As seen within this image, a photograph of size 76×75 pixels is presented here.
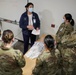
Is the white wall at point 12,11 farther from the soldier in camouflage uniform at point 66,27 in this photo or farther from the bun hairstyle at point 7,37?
the bun hairstyle at point 7,37

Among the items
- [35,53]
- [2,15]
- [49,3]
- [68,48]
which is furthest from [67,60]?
[2,15]

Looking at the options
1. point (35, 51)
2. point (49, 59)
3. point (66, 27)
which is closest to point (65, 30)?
point (66, 27)

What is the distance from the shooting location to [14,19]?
15.5 feet

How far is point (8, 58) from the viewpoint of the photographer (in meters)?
2.32

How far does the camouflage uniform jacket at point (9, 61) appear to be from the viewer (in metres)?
2.31

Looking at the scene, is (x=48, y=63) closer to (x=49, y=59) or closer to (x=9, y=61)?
(x=49, y=59)

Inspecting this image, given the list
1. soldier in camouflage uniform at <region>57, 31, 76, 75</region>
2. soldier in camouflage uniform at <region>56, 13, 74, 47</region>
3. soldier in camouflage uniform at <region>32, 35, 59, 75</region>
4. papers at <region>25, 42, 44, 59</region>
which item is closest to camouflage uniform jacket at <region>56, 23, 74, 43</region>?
soldier in camouflage uniform at <region>56, 13, 74, 47</region>

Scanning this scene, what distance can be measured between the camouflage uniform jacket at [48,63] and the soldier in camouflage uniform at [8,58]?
28 cm

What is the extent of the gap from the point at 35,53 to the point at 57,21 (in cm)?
114

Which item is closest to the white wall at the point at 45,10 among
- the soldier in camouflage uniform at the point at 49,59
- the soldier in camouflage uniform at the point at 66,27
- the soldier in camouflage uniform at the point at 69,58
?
the soldier in camouflage uniform at the point at 66,27

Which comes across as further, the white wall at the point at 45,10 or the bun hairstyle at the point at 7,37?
the white wall at the point at 45,10

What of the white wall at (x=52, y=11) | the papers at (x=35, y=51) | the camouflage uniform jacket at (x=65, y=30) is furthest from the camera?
the white wall at (x=52, y=11)

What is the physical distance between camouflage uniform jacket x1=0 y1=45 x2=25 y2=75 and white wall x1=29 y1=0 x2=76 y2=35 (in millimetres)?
1938

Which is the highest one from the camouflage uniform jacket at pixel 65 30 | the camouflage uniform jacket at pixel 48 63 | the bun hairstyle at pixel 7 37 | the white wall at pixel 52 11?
the white wall at pixel 52 11
